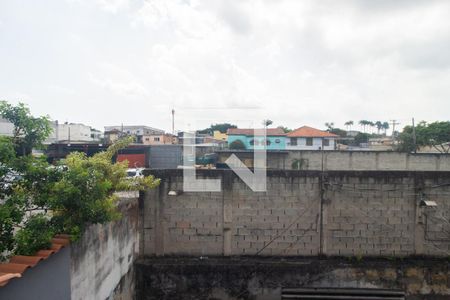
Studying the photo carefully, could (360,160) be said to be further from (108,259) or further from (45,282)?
(45,282)

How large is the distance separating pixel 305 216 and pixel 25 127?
636 centimetres

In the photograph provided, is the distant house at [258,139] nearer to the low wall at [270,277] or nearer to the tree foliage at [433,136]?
the tree foliage at [433,136]

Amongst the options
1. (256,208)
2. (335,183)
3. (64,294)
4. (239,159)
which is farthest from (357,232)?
(239,159)

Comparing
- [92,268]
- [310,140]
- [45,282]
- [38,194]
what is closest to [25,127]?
[38,194]

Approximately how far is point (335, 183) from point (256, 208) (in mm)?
2153

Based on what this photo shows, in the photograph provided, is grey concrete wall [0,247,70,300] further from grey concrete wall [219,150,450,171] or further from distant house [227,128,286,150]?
distant house [227,128,286,150]

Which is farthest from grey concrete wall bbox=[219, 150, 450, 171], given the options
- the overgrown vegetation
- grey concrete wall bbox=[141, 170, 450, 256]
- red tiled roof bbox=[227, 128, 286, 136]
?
the overgrown vegetation

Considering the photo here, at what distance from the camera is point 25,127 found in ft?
11.3

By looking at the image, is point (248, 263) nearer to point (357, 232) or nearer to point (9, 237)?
point (357, 232)

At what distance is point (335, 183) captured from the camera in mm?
7379

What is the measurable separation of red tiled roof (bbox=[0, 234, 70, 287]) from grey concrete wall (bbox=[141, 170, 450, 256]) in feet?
13.4

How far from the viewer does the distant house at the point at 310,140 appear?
3206 cm

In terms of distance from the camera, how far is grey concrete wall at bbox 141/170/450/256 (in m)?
7.33

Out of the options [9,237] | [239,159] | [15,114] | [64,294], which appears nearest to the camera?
[9,237]
